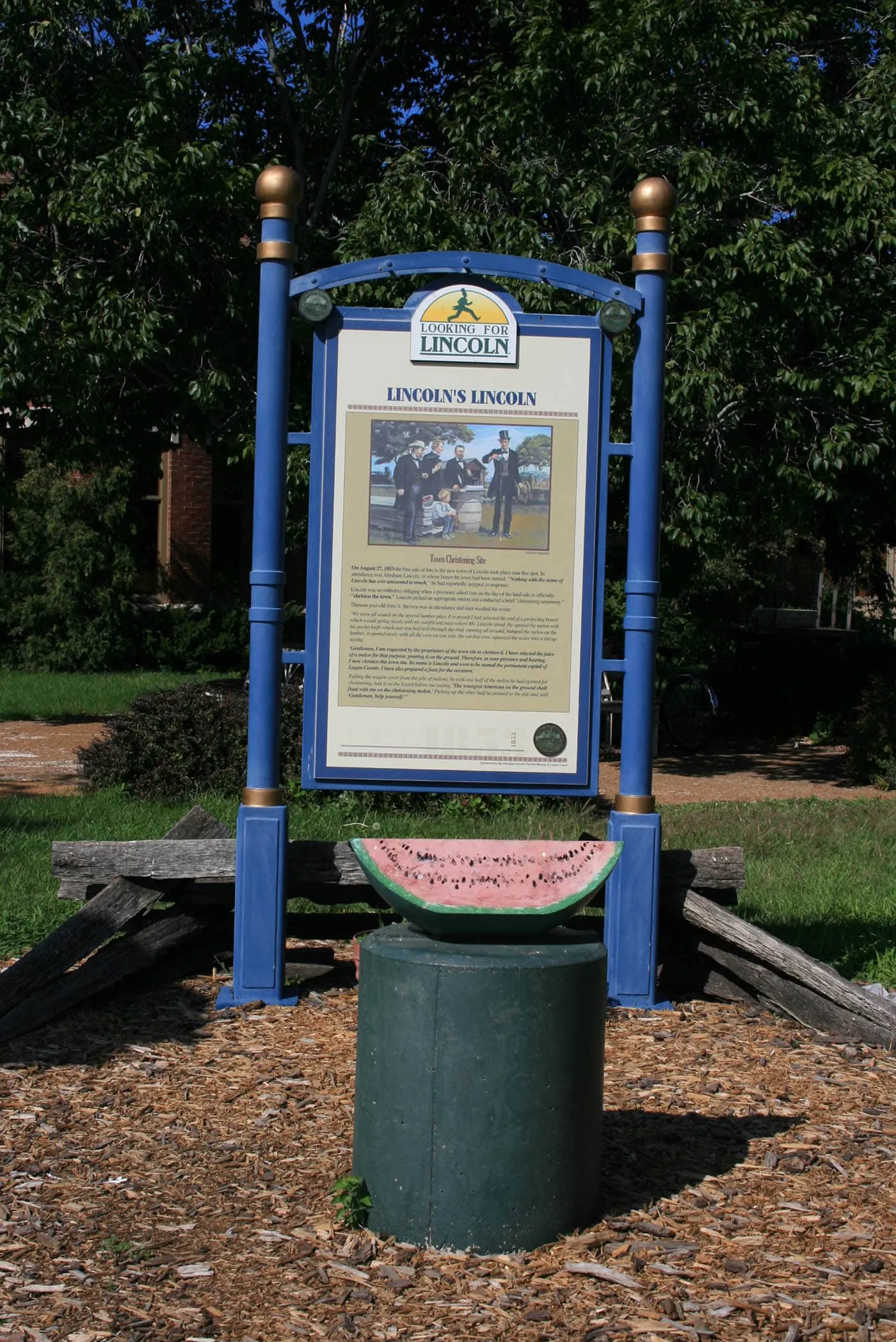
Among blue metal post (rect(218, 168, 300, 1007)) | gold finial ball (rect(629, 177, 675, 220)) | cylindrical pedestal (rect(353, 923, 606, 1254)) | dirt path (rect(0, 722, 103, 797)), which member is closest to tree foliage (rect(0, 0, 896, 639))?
dirt path (rect(0, 722, 103, 797))

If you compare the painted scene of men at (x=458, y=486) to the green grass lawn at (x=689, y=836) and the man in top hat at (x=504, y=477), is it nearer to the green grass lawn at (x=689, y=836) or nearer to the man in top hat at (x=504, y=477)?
the man in top hat at (x=504, y=477)

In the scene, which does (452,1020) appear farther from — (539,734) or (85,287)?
(85,287)

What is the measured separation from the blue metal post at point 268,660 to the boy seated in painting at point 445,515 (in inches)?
23.2

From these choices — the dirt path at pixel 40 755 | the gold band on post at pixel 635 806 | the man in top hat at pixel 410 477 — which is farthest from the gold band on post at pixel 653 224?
the dirt path at pixel 40 755

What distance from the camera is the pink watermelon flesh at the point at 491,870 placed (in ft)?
11.6

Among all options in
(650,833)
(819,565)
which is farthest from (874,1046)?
(819,565)

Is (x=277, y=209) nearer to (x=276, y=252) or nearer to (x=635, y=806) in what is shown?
(x=276, y=252)

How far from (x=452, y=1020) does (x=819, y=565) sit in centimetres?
2202

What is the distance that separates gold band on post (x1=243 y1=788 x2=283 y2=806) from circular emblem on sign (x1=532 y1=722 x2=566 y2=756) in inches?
38.7

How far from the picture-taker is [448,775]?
5.30m

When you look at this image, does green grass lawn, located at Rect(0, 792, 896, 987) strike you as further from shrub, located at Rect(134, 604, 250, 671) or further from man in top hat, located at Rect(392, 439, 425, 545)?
shrub, located at Rect(134, 604, 250, 671)

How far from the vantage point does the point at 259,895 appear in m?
5.29

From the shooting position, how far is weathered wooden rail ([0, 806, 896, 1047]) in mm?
5051

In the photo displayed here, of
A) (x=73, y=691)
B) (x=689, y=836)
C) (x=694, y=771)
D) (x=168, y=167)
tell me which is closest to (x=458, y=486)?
(x=689, y=836)
